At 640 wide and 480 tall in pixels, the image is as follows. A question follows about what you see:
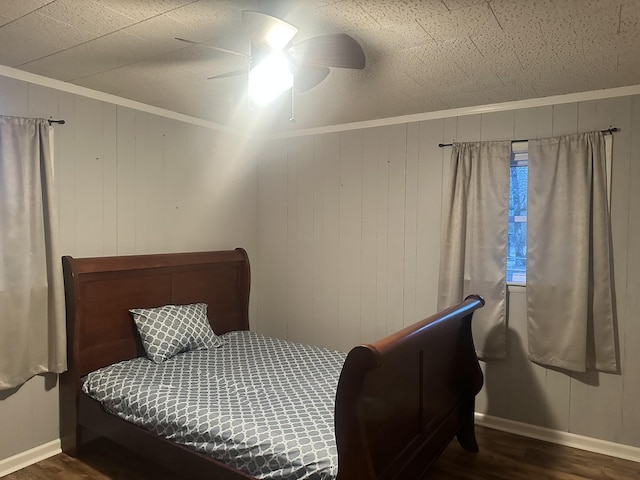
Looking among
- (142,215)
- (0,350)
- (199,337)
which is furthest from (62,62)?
(199,337)

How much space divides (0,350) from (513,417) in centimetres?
337

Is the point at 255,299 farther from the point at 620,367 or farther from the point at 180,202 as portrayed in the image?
the point at 620,367

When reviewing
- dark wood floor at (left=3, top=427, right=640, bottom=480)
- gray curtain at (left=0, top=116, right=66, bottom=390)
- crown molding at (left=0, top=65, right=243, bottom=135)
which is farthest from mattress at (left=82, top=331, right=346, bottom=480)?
crown molding at (left=0, top=65, right=243, bottom=135)

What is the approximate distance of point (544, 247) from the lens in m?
2.97

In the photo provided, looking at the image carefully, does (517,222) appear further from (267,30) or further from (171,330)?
(171,330)

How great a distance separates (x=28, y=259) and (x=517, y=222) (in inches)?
128

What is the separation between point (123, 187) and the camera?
3164 millimetres

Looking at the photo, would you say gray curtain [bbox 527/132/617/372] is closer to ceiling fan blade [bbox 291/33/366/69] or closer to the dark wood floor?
the dark wood floor

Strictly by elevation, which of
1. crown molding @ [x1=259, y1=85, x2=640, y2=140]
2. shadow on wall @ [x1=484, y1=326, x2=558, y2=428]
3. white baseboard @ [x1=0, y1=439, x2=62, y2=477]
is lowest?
white baseboard @ [x1=0, y1=439, x2=62, y2=477]

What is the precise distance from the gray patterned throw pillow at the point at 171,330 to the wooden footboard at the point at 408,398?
5.52ft

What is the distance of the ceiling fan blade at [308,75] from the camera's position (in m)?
2.08

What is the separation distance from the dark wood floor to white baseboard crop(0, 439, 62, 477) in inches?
1.7

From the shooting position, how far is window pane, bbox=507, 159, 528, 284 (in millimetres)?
3213

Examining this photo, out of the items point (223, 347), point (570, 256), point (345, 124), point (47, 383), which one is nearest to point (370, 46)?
point (345, 124)
